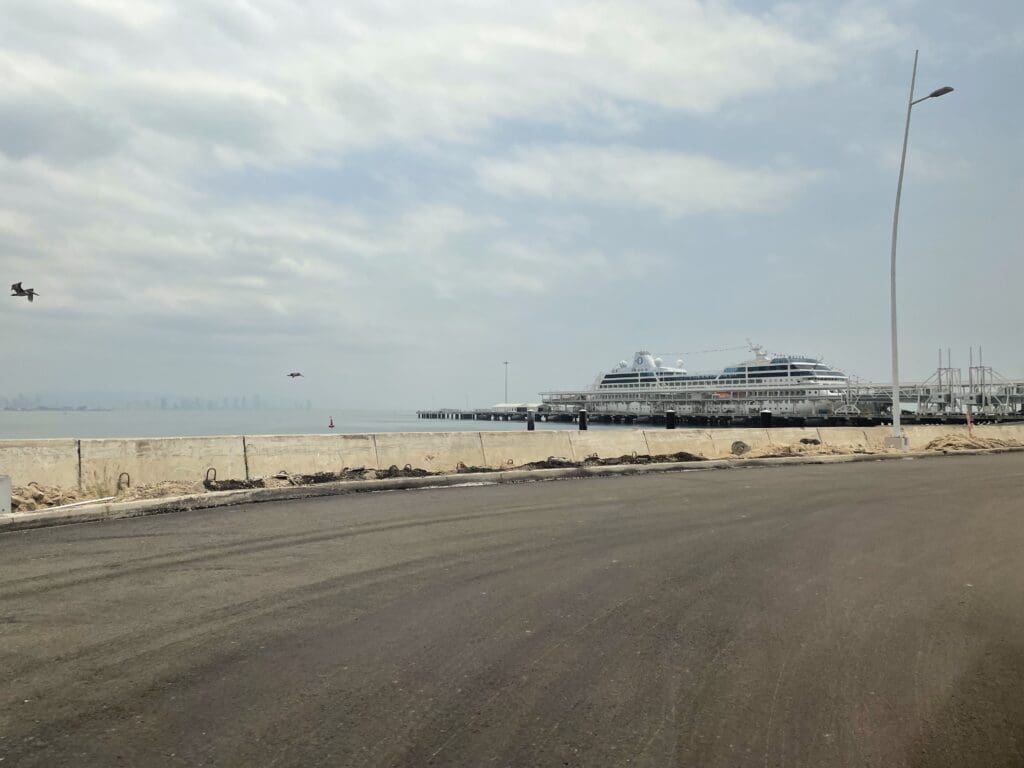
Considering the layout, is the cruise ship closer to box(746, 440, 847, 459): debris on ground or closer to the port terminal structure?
the port terminal structure

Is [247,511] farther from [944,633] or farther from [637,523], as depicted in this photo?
[944,633]

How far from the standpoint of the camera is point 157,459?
12.0 m

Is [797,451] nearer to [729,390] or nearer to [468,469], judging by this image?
[468,469]

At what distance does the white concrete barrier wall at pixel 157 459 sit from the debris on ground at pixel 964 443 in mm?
Answer: 21903

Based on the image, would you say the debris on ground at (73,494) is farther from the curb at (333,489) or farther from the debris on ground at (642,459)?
the debris on ground at (642,459)

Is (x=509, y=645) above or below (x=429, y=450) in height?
below

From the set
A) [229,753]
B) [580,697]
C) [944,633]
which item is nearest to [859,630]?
[944,633]

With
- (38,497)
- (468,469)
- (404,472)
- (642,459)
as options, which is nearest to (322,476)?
(404,472)

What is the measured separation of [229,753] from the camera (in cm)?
344

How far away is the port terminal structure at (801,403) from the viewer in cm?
8506

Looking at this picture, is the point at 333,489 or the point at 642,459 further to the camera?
the point at 642,459

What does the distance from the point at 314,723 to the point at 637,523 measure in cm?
658

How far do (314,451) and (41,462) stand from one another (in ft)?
14.0

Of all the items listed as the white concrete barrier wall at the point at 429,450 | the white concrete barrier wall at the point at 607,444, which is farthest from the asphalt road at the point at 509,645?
the white concrete barrier wall at the point at 607,444
